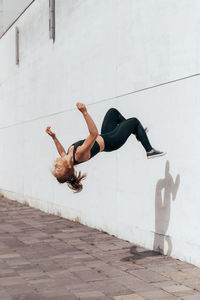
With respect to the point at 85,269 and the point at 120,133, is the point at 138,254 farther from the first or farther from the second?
the point at 120,133

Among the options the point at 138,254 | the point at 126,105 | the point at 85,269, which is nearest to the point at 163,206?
the point at 138,254

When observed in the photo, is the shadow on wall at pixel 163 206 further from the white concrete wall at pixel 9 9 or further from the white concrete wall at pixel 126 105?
the white concrete wall at pixel 9 9

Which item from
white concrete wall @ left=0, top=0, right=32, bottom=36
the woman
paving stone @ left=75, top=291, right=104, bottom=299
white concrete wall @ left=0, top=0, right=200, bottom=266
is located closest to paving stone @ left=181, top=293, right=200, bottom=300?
paving stone @ left=75, top=291, right=104, bottom=299

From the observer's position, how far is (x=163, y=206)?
7.72 metres

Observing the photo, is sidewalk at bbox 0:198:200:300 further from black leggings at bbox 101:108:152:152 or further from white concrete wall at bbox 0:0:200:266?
black leggings at bbox 101:108:152:152

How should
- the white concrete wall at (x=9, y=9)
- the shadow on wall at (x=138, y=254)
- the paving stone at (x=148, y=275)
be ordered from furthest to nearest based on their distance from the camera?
the white concrete wall at (x=9, y=9), the shadow on wall at (x=138, y=254), the paving stone at (x=148, y=275)

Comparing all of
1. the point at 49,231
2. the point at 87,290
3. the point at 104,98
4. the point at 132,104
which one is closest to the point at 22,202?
the point at 49,231

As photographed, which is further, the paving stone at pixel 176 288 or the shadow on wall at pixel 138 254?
the shadow on wall at pixel 138 254

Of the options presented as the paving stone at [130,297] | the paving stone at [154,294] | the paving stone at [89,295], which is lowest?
the paving stone at [89,295]

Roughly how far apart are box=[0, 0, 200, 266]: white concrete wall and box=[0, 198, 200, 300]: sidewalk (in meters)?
0.38

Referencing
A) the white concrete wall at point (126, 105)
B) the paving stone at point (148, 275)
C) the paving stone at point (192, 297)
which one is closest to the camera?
the paving stone at point (192, 297)

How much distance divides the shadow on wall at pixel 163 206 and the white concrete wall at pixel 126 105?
0.02 meters

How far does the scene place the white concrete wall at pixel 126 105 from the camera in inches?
281

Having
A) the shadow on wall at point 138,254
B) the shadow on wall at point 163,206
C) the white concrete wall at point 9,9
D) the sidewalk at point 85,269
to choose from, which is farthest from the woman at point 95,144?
the white concrete wall at point 9,9
